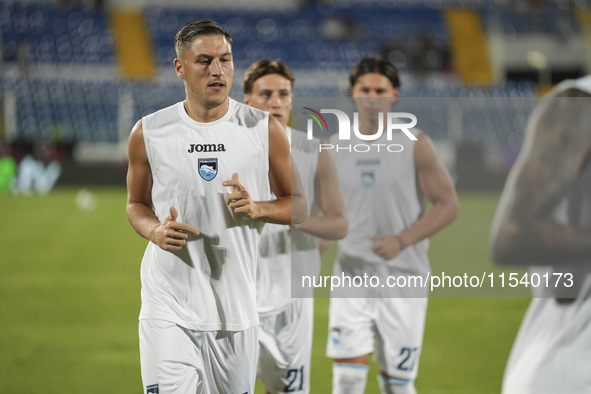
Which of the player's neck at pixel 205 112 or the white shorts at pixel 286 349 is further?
the white shorts at pixel 286 349

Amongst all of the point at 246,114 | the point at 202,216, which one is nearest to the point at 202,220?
the point at 202,216

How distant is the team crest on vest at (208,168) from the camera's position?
3.11 m

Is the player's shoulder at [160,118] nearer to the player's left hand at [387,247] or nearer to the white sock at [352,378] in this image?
the player's left hand at [387,247]

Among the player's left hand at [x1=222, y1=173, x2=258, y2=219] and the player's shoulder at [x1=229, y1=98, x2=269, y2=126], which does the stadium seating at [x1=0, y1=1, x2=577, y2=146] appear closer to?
the player's shoulder at [x1=229, y1=98, x2=269, y2=126]

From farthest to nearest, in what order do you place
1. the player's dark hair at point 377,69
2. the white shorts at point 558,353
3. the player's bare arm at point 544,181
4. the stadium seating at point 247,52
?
the stadium seating at point 247,52 < the player's dark hair at point 377,69 < the white shorts at point 558,353 < the player's bare arm at point 544,181

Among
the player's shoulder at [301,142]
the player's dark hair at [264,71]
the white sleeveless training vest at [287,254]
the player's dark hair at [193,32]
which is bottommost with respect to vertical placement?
the white sleeveless training vest at [287,254]

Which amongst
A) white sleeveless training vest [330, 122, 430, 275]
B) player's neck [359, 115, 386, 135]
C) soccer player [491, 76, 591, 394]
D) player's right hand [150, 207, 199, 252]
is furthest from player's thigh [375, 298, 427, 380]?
soccer player [491, 76, 591, 394]

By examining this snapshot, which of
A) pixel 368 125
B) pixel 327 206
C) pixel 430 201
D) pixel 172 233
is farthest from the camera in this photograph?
pixel 430 201

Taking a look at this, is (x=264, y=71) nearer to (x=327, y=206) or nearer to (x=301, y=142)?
(x=301, y=142)

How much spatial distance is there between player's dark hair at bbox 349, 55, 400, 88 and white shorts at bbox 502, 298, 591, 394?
222 cm

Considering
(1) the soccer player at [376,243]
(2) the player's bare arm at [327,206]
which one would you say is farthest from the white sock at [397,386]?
(2) the player's bare arm at [327,206]

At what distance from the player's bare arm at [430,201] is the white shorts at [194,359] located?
1068mm

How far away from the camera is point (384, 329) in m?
4.30

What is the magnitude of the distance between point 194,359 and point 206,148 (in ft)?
2.78
